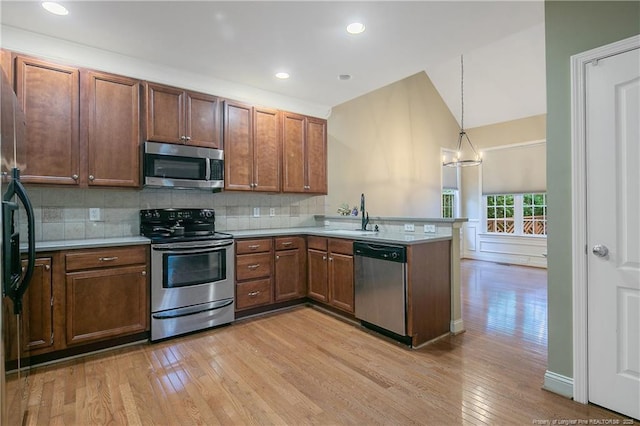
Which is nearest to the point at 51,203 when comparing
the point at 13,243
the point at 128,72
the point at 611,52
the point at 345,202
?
the point at 128,72

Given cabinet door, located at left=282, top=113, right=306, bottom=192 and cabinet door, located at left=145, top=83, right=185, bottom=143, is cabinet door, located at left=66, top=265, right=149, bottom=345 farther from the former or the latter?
cabinet door, located at left=282, top=113, right=306, bottom=192

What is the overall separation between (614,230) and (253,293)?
3.03m

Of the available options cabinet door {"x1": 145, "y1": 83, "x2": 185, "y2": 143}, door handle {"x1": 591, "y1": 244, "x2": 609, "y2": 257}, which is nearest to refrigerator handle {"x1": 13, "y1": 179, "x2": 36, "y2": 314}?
cabinet door {"x1": 145, "y1": 83, "x2": 185, "y2": 143}

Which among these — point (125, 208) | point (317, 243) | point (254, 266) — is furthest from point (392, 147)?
point (125, 208)

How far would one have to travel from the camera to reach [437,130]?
7.33 metres

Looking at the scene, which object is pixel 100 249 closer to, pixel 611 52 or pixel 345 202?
pixel 345 202

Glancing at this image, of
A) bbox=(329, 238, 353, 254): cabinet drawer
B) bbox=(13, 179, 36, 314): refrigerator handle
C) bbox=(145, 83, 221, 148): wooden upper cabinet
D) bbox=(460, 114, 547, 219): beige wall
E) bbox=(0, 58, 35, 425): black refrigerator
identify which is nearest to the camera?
bbox=(0, 58, 35, 425): black refrigerator

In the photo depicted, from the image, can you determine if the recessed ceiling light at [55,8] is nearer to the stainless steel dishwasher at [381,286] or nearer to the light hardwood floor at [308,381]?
the light hardwood floor at [308,381]


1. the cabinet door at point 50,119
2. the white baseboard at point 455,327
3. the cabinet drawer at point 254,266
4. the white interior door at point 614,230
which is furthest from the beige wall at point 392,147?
the white interior door at point 614,230

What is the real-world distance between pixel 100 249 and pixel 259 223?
6.34 feet

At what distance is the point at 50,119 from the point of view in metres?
2.74

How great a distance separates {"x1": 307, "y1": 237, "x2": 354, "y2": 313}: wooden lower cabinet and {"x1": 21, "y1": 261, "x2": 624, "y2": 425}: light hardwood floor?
300 mm

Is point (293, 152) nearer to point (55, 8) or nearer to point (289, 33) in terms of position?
point (289, 33)

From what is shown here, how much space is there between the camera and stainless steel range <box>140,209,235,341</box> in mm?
2988
